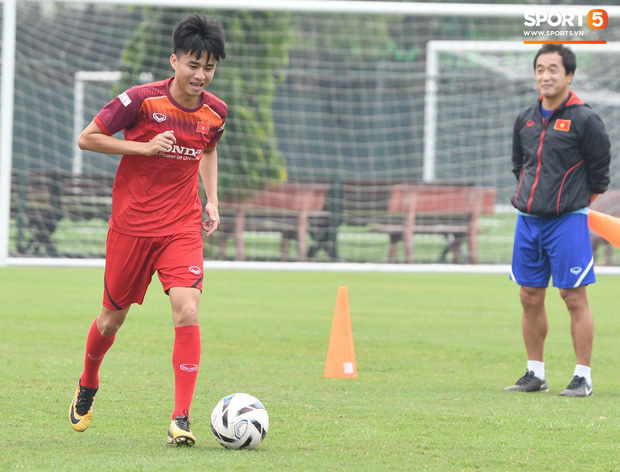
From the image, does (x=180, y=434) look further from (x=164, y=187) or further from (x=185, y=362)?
(x=164, y=187)

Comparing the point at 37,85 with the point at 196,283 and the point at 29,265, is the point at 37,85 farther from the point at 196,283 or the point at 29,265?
the point at 196,283

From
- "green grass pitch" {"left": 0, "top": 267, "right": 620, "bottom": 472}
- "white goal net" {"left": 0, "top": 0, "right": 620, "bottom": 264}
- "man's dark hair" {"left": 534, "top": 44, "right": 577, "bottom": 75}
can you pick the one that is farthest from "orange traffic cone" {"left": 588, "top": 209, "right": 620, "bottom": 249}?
"white goal net" {"left": 0, "top": 0, "right": 620, "bottom": 264}

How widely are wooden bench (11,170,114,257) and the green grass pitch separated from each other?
14.5 feet

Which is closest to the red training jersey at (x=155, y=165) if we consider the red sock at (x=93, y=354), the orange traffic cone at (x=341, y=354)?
the red sock at (x=93, y=354)

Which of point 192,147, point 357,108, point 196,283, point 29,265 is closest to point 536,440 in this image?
point 196,283

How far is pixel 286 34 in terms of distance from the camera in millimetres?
17453

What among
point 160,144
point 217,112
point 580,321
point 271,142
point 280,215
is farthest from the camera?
point 271,142

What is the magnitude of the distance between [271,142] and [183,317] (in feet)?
44.1

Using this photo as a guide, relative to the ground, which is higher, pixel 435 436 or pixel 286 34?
A: pixel 286 34

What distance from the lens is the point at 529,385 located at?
6.00 metres

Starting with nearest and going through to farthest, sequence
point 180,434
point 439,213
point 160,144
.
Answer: point 180,434, point 160,144, point 439,213

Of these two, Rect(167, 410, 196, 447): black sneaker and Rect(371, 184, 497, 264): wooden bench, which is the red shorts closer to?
Rect(167, 410, 196, 447): black sneaker

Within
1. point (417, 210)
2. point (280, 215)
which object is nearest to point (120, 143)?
point (280, 215)

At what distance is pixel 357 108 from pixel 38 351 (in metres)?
18.2
